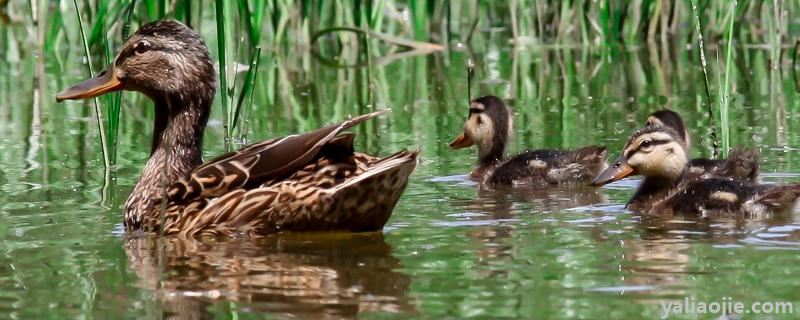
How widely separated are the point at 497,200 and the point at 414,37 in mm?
7188

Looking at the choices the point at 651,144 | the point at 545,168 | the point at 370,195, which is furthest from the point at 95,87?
the point at 651,144

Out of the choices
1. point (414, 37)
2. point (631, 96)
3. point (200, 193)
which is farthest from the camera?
point (414, 37)

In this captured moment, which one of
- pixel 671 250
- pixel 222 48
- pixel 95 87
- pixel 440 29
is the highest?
pixel 440 29

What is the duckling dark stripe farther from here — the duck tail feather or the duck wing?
the duck wing

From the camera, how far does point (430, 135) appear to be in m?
9.34

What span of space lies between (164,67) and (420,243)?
1.58 m

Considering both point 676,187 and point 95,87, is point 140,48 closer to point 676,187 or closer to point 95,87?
point 95,87

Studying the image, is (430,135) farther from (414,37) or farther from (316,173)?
(414,37)

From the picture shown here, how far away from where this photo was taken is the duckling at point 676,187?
6352 mm

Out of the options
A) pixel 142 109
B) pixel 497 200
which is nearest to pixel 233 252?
pixel 497 200

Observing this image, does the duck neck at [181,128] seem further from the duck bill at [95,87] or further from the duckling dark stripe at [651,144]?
the duckling dark stripe at [651,144]

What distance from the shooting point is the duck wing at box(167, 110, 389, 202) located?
19.6 feet

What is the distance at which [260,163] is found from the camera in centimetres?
609

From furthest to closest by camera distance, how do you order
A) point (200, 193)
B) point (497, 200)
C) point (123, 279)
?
1. point (497, 200)
2. point (200, 193)
3. point (123, 279)
